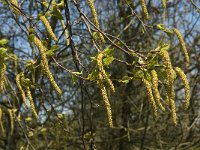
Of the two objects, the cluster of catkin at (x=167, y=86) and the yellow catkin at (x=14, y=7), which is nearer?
the cluster of catkin at (x=167, y=86)

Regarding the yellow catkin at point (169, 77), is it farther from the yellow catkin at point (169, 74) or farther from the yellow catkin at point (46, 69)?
the yellow catkin at point (46, 69)

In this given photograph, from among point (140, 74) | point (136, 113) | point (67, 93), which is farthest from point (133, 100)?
point (140, 74)

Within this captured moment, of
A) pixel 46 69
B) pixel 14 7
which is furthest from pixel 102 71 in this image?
pixel 14 7

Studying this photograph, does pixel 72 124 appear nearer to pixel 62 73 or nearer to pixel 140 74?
pixel 62 73

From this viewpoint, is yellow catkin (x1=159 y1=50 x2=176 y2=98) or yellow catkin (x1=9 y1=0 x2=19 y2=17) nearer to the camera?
yellow catkin (x1=159 y1=50 x2=176 y2=98)

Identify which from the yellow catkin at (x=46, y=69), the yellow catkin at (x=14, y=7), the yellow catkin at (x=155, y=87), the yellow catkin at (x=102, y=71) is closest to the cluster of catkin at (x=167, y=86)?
the yellow catkin at (x=155, y=87)

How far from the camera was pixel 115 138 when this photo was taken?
21.2 feet

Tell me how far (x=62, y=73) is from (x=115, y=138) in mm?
1326

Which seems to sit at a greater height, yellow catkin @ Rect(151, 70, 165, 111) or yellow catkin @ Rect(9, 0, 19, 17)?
yellow catkin @ Rect(9, 0, 19, 17)

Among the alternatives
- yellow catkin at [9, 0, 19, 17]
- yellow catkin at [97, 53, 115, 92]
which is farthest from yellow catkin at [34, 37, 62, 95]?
yellow catkin at [9, 0, 19, 17]

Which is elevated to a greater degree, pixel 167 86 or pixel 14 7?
pixel 14 7

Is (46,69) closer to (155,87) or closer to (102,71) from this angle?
(102,71)

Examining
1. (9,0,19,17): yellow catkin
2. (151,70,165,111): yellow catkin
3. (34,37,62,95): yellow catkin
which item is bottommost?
(151,70,165,111): yellow catkin

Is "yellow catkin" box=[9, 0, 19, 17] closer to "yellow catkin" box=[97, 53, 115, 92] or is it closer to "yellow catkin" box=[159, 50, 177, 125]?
"yellow catkin" box=[97, 53, 115, 92]
